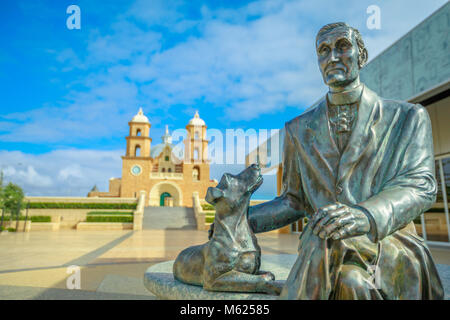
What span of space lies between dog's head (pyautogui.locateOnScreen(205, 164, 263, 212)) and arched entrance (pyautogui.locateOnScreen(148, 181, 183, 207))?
37.8 metres

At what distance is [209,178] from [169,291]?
39.4m

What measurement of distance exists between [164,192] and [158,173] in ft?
8.68

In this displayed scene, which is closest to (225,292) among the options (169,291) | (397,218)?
(169,291)

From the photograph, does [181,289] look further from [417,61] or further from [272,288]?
[417,61]

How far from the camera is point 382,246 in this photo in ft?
4.20

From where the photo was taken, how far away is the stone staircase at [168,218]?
23436 mm

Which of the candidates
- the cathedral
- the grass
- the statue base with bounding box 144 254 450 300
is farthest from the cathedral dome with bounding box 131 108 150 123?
the statue base with bounding box 144 254 450 300

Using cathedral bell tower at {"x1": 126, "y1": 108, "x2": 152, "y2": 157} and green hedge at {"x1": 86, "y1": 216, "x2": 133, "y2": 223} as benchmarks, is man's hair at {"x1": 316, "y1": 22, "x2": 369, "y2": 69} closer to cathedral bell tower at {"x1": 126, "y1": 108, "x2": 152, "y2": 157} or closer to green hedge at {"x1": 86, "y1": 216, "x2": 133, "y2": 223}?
green hedge at {"x1": 86, "y1": 216, "x2": 133, "y2": 223}

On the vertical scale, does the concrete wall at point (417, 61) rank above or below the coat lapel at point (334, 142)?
above

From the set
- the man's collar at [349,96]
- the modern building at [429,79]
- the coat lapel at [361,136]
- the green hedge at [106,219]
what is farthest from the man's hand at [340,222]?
the green hedge at [106,219]

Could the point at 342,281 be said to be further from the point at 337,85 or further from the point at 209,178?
the point at 209,178

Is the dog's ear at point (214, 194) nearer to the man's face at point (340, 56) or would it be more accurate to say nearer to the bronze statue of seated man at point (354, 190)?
the bronze statue of seated man at point (354, 190)

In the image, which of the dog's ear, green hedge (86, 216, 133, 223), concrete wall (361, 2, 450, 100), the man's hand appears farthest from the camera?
green hedge (86, 216, 133, 223)

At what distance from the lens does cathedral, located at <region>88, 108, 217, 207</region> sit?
3850cm
